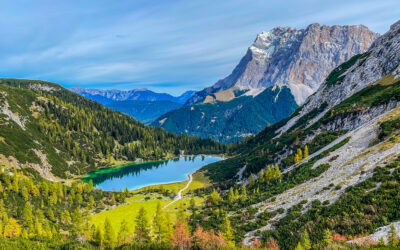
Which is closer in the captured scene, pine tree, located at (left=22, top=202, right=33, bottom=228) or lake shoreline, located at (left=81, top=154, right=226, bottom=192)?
pine tree, located at (left=22, top=202, right=33, bottom=228)

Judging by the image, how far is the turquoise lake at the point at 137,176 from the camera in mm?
142500

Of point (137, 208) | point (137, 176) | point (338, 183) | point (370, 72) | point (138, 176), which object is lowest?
point (137, 208)

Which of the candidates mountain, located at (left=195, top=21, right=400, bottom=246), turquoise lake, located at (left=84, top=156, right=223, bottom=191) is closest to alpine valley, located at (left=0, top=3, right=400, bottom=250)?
mountain, located at (left=195, top=21, right=400, bottom=246)

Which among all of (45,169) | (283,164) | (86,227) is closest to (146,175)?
(45,169)

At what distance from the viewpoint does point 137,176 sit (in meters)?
166

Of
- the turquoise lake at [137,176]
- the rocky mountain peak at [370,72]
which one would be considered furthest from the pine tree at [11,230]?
the rocky mountain peak at [370,72]

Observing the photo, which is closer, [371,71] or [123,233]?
[123,233]

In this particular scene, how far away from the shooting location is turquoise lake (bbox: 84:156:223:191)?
142 metres

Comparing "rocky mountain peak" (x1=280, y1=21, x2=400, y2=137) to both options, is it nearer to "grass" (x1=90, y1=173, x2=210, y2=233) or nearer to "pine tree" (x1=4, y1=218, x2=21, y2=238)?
"grass" (x1=90, y1=173, x2=210, y2=233)

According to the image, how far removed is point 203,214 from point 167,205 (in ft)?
91.2

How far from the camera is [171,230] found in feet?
166

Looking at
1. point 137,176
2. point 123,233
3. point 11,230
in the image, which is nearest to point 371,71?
point 123,233

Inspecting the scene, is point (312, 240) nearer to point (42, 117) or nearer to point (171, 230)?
point (171, 230)

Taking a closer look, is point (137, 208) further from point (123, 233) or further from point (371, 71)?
point (371, 71)
